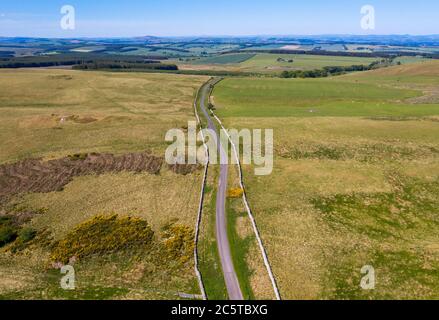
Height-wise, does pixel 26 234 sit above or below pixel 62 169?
below

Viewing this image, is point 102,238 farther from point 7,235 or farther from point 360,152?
point 360,152

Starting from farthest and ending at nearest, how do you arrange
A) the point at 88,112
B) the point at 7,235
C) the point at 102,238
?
the point at 88,112 < the point at 7,235 < the point at 102,238

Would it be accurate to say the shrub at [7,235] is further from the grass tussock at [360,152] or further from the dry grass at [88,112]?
the grass tussock at [360,152]

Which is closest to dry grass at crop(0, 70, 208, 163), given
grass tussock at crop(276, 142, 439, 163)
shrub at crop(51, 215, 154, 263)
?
shrub at crop(51, 215, 154, 263)

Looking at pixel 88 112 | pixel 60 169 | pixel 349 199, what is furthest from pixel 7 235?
pixel 88 112

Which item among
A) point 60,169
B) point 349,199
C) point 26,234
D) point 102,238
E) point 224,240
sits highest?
point 60,169
